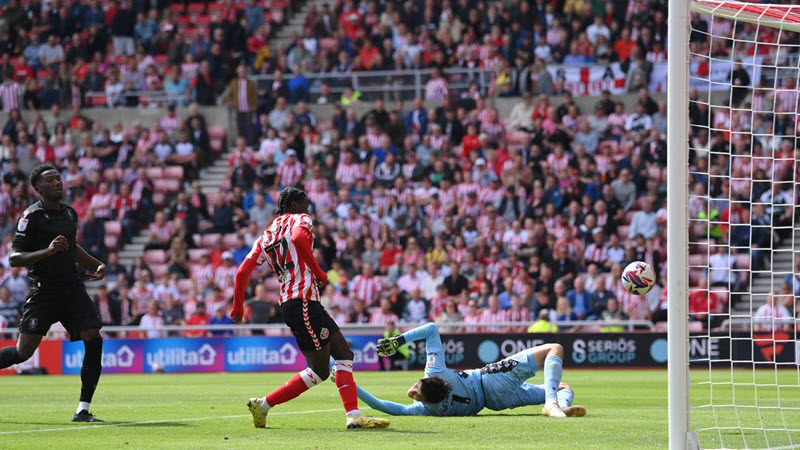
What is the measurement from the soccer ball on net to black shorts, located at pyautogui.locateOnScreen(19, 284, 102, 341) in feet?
16.6

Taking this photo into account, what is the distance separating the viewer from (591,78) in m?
28.5

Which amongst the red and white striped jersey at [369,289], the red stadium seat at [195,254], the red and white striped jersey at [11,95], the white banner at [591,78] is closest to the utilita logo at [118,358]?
the red stadium seat at [195,254]

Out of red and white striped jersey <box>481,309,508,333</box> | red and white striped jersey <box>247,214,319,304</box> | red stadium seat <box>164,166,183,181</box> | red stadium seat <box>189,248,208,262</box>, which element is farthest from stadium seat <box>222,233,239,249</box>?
red and white striped jersey <box>247,214,319,304</box>

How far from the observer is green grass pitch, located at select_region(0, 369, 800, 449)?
887 centimetres

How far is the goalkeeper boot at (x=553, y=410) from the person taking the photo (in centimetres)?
1095

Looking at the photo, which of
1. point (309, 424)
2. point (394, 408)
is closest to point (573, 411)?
point (394, 408)

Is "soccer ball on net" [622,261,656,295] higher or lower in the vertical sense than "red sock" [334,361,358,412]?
higher

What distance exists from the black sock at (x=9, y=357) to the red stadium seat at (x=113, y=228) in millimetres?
18337

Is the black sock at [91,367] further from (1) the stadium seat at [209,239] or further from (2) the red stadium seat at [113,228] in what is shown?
(2) the red stadium seat at [113,228]

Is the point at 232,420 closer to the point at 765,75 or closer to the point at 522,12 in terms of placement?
the point at 765,75

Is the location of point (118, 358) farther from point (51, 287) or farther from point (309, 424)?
point (309, 424)

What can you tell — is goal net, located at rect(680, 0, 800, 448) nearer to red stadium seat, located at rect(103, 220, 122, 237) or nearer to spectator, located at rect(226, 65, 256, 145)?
spectator, located at rect(226, 65, 256, 145)

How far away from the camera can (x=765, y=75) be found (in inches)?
981

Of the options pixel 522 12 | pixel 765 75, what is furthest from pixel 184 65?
pixel 765 75
